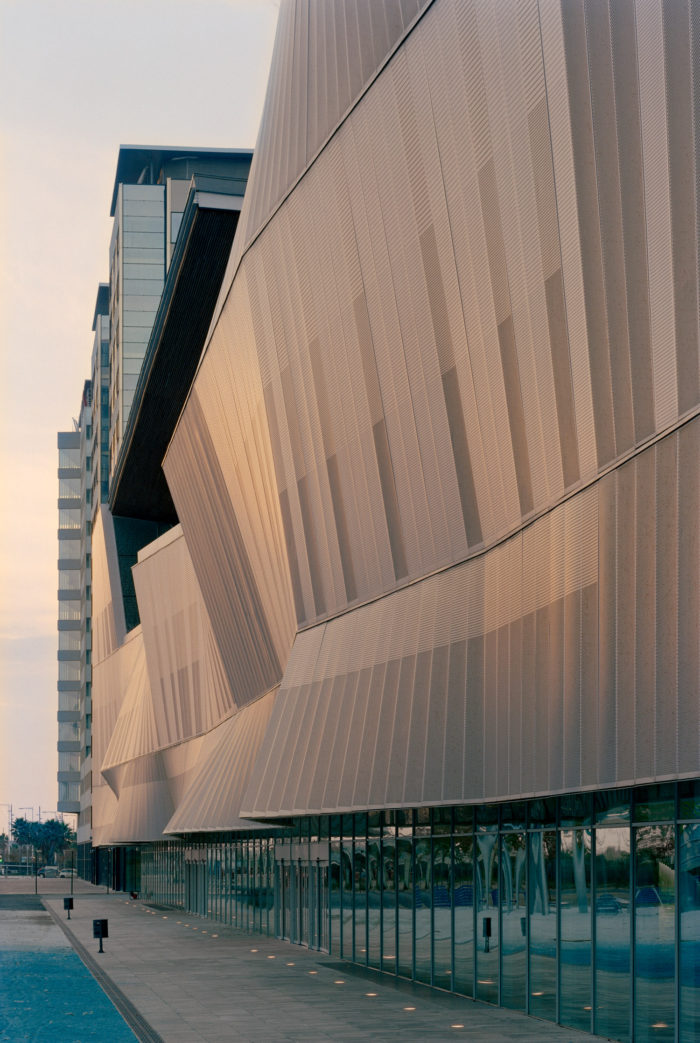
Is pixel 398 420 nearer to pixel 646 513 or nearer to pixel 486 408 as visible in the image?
pixel 486 408

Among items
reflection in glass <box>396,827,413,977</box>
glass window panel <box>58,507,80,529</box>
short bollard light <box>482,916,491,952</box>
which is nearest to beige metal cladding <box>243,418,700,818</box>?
reflection in glass <box>396,827,413,977</box>

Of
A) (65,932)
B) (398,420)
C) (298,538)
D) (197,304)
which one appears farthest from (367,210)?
(65,932)

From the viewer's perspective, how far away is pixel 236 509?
35594 mm

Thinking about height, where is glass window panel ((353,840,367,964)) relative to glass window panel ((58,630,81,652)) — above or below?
below

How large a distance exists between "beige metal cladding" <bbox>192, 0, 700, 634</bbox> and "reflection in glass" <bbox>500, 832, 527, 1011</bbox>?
15.3 feet

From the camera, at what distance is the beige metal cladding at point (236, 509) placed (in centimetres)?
3139

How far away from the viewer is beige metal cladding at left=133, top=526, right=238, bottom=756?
46688mm

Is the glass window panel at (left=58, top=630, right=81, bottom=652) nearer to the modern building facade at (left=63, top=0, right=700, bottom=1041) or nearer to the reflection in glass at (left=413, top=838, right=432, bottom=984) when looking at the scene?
the modern building facade at (left=63, top=0, right=700, bottom=1041)

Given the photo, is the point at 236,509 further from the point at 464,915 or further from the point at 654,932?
the point at 654,932

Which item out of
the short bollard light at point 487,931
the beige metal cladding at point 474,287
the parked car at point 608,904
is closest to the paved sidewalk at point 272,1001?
the short bollard light at point 487,931

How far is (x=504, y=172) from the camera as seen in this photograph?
18.5m

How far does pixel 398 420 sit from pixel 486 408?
3.30 m

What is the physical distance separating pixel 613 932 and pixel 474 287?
9198 millimetres

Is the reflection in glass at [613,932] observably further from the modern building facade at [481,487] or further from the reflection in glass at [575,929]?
the reflection in glass at [575,929]
